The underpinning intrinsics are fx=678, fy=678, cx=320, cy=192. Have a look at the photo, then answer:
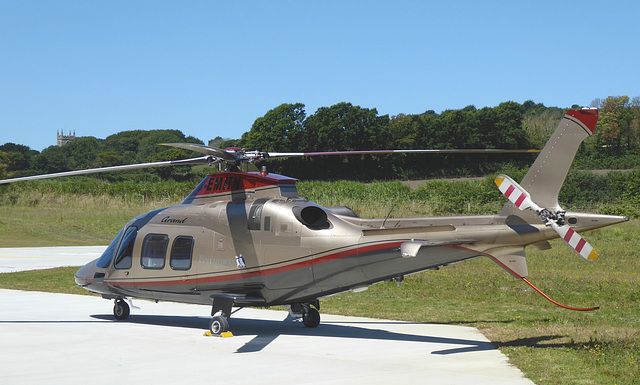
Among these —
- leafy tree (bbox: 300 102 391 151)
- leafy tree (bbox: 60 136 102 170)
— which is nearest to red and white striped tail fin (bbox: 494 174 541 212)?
leafy tree (bbox: 300 102 391 151)

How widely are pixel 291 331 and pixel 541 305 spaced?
7.21 metres

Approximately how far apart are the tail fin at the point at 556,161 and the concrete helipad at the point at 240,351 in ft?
9.51

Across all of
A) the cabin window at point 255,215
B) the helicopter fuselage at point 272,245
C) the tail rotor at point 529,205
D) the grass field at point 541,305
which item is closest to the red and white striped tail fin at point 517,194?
the tail rotor at point 529,205

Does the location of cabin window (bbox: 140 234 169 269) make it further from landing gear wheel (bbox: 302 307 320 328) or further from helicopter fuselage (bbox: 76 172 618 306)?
landing gear wheel (bbox: 302 307 320 328)

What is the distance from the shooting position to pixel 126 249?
51.9ft

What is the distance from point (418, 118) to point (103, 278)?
9058 cm

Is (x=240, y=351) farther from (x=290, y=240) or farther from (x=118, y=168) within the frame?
(x=118, y=168)

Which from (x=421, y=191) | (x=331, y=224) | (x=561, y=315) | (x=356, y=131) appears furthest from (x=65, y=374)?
(x=356, y=131)

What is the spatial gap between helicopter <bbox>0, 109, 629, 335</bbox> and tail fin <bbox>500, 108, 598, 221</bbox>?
2cm

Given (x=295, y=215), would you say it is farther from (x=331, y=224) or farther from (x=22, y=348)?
(x=22, y=348)

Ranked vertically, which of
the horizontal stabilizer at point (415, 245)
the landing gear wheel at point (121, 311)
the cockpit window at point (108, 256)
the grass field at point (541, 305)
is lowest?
the grass field at point (541, 305)

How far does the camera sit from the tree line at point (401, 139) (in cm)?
7875

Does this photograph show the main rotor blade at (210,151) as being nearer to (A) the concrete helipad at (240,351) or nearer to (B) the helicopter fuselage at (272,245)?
(B) the helicopter fuselage at (272,245)

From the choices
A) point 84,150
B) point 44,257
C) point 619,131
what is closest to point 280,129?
point 619,131
